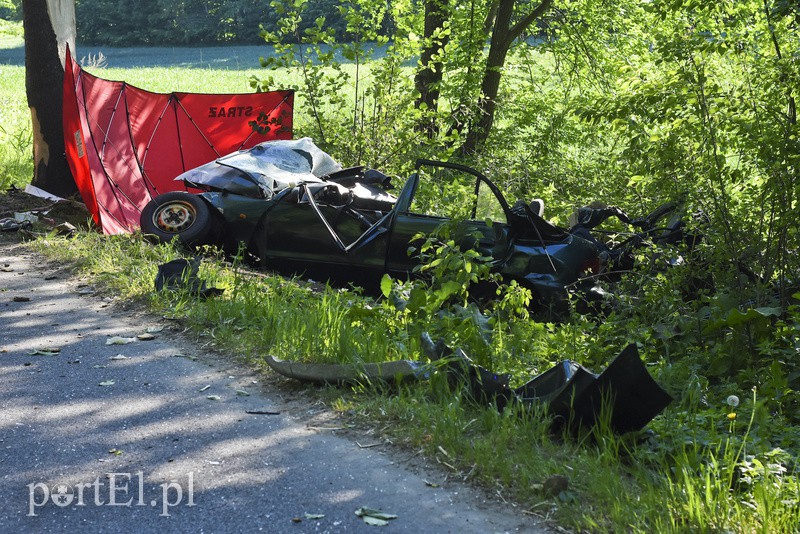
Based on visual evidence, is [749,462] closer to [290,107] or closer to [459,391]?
[459,391]

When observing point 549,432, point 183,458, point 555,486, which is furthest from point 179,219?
point 555,486

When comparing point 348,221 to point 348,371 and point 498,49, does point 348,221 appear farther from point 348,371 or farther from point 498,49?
point 498,49

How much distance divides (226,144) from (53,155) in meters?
2.46

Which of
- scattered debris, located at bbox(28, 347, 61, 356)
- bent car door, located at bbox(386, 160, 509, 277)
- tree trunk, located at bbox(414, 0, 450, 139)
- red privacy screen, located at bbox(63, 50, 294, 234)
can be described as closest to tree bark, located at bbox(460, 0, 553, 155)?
tree trunk, located at bbox(414, 0, 450, 139)

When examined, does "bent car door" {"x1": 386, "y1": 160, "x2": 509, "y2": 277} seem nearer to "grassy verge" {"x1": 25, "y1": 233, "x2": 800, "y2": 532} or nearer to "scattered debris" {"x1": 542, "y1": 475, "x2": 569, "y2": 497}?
"grassy verge" {"x1": 25, "y1": 233, "x2": 800, "y2": 532}

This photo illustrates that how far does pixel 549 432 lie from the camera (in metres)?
4.49

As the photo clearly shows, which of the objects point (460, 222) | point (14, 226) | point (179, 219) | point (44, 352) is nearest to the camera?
point (44, 352)

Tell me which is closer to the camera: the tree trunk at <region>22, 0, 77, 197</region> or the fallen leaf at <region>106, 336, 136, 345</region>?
the fallen leaf at <region>106, 336, 136, 345</region>

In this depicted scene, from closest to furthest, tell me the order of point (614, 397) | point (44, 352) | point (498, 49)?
point (614, 397), point (44, 352), point (498, 49)

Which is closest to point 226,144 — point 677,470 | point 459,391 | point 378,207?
point 378,207

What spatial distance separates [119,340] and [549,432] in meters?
3.25

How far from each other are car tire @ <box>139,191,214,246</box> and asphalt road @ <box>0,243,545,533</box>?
130 inches

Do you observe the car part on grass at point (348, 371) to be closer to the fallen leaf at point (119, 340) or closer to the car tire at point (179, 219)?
the fallen leaf at point (119, 340)

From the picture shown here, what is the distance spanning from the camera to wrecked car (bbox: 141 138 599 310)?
8.09 metres
